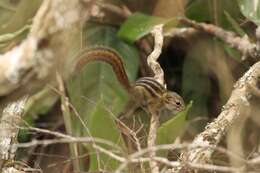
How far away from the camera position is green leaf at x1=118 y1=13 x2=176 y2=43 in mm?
1672

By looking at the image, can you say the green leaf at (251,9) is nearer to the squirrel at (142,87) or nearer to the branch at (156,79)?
the branch at (156,79)

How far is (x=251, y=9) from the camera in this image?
1.57m

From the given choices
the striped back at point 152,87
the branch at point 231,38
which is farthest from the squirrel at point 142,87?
the branch at point 231,38

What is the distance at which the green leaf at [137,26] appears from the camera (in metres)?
1.67

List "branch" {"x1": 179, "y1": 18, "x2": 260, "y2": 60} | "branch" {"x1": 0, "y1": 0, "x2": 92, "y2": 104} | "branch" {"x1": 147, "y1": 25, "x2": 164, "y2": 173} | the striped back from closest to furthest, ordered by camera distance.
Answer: "branch" {"x1": 0, "y1": 0, "x2": 92, "y2": 104}, "branch" {"x1": 147, "y1": 25, "x2": 164, "y2": 173}, the striped back, "branch" {"x1": 179, "y1": 18, "x2": 260, "y2": 60}

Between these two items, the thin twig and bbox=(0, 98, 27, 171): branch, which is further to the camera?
the thin twig

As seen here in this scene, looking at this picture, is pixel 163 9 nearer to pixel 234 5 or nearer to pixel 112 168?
pixel 234 5

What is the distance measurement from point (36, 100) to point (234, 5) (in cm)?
59

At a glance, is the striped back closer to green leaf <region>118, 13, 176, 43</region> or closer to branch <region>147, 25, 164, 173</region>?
branch <region>147, 25, 164, 173</region>

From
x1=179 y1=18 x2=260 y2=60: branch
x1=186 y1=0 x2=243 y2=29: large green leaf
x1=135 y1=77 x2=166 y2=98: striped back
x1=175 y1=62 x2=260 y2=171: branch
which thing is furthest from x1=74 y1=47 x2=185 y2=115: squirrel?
x1=186 y1=0 x2=243 y2=29: large green leaf

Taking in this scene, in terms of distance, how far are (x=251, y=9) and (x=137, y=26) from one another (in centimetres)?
31

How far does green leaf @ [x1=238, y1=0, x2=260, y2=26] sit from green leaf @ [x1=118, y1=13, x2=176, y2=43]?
19cm

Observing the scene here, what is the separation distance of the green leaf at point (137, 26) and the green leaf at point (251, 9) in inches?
7.3

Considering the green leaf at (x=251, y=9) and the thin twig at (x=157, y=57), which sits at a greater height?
the green leaf at (x=251, y=9)
